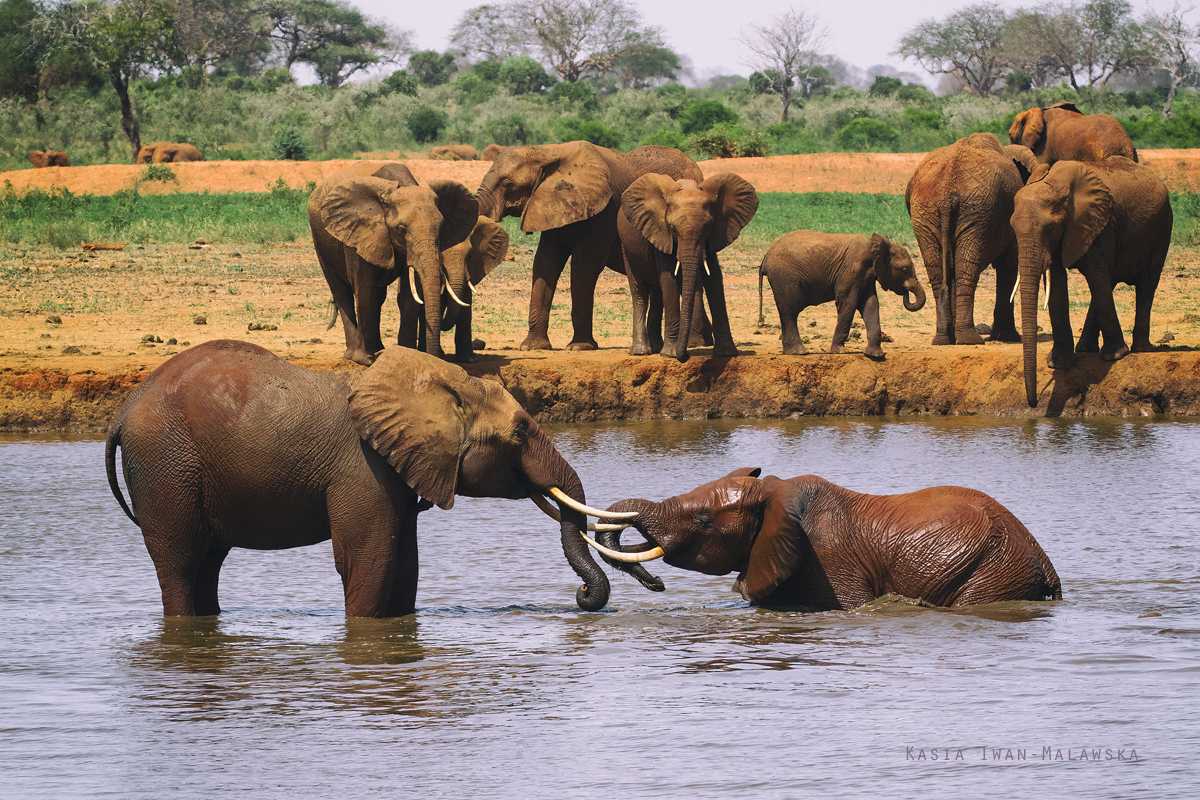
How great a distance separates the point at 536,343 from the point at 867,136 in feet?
96.9

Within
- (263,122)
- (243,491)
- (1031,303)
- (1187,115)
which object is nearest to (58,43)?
(263,122)

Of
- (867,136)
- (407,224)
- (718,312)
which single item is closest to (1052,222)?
(718,312)

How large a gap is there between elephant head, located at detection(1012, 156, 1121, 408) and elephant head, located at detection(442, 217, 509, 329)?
449cm

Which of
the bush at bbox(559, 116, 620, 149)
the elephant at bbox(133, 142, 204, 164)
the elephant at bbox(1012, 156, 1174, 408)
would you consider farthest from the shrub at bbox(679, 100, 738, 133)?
the elephant at bbox(1012, 156, 1174, 408)

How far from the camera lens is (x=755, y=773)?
4.56 metres

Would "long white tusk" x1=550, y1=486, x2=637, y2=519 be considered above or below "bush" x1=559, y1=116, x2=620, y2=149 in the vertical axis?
below

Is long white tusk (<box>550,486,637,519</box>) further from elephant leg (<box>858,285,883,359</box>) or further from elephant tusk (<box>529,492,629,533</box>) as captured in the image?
elephant leg (<box>858,285,883,359</box>)

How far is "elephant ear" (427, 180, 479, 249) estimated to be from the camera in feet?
40.1

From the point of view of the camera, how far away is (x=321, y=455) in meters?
6.05

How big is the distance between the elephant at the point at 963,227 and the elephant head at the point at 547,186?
10.6 ft

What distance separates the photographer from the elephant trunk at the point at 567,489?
6.17 metres

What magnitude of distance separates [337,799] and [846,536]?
281 cm

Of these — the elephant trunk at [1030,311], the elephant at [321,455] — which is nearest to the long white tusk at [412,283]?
the elephant trunk at [1030,311]

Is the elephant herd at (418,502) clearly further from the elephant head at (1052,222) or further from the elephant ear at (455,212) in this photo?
the elephant head at (1052,222)
